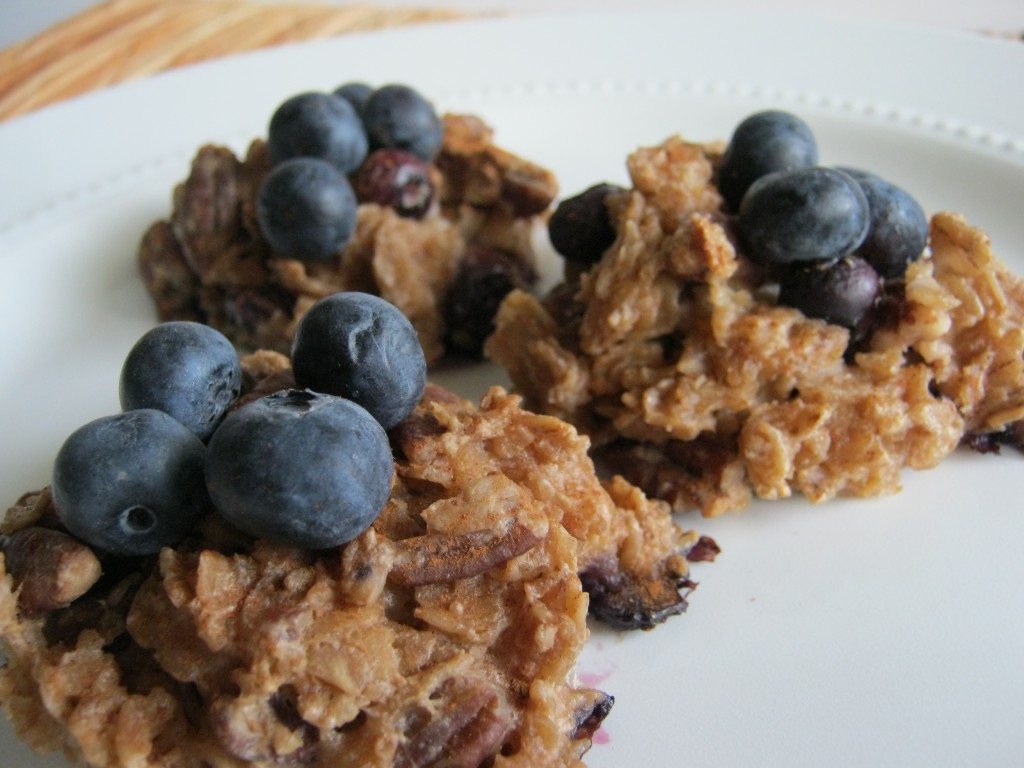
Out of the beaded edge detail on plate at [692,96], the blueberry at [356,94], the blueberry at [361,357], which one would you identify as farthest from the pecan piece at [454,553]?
the beaded edge detail on plate at [692,96]

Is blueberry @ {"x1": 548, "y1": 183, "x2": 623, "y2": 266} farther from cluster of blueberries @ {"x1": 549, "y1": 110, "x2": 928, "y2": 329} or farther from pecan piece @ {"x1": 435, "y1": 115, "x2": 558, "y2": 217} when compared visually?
pecan piece @ {"x1": 435, "y1": 115, "x2": 558, "y2": 217}

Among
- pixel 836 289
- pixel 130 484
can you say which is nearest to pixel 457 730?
pixel 130 484

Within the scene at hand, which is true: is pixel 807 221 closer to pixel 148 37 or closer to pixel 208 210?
pixel 208 210

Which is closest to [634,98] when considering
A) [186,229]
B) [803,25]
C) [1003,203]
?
[803,25]

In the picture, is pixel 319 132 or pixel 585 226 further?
pixel 319 132

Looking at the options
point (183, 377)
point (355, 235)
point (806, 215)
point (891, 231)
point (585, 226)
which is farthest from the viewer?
point (355, 235)

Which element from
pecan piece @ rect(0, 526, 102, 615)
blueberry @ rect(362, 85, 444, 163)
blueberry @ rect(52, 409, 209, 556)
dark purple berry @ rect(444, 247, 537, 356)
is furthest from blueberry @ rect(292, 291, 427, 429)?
blueberry @ rect(362, 85, 444, 163)

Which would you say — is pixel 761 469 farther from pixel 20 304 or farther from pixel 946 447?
pixel 20 304
